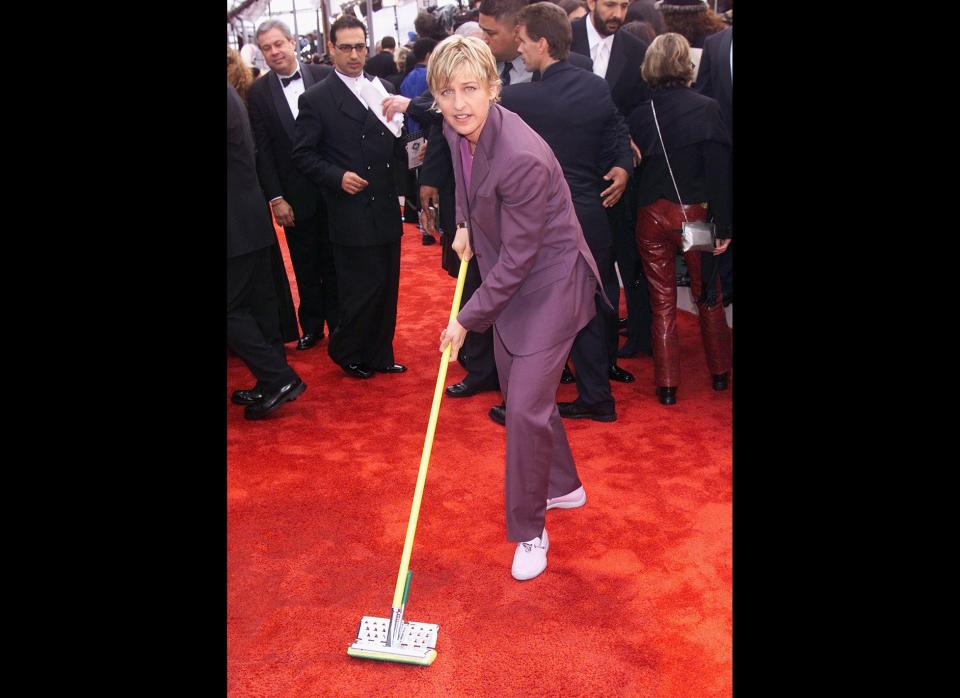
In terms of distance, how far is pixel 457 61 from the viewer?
270cm

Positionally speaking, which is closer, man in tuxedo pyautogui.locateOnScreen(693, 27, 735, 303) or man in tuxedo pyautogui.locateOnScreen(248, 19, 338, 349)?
man in tuxedo pyautogui.locateOnScreen(693, 27, 735, 303)

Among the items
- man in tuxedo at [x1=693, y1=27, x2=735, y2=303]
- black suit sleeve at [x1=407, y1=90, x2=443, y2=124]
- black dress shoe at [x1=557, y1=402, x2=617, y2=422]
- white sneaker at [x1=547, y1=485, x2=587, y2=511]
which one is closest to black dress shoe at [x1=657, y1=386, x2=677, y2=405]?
black dress shoe at [x1=557, y1=402, x2=617, y2=422]

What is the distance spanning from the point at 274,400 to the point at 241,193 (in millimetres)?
967

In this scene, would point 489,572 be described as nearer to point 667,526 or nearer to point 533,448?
point 533,448

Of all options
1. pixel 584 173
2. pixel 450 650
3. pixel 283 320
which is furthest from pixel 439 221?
pixel 450 650

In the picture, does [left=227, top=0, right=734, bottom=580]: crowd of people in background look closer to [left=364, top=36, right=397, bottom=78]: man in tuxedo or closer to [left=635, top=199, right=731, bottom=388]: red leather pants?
[left=635, top=199, right=731, bottom=388]: red leather pants

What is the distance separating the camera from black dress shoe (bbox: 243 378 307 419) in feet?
14.5

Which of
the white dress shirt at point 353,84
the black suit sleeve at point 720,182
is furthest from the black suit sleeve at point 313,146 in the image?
the black suit sleeve at point 720,182

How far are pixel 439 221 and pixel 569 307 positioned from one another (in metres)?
1.92

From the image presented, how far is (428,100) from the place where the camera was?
460 centimetres

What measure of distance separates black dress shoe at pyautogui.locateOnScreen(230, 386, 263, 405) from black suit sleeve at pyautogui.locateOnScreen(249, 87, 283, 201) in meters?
1.03

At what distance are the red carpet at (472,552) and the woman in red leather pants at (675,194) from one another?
0.98 ft
